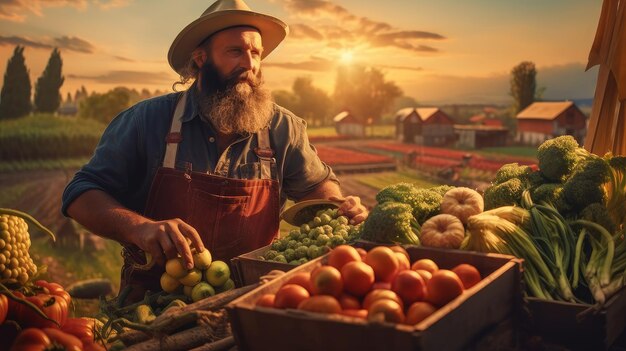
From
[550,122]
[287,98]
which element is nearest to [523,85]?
[550,122]

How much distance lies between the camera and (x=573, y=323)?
6.40 feet

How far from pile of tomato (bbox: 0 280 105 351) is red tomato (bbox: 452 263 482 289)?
118cm

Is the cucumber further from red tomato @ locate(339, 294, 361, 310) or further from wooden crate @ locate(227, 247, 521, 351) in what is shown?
red tomato @ locate(339, 294, 361, 310)

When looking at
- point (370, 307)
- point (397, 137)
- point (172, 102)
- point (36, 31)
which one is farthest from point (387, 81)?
point (370, 307)

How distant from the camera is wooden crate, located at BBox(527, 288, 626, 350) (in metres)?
1.93

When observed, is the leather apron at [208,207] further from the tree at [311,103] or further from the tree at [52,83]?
the tree at [52,83]

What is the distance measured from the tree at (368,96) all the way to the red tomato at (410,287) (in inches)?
316

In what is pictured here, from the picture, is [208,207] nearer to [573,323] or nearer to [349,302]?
[349,302]

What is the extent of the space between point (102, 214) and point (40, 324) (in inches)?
43.6

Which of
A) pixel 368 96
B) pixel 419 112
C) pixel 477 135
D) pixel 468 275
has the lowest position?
pixel 477 135

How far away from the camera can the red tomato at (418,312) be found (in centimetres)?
161

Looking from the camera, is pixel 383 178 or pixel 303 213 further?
pixel 383 178

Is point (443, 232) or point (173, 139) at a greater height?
point (173, 139)

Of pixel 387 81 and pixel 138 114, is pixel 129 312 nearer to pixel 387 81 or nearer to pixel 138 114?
pixel 138 114
